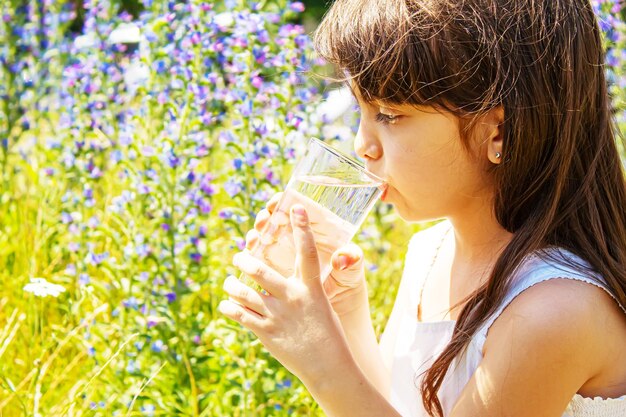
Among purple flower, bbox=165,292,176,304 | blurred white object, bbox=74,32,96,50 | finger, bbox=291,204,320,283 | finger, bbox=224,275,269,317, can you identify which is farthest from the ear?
blurred white object, bbox=74,32,96,50

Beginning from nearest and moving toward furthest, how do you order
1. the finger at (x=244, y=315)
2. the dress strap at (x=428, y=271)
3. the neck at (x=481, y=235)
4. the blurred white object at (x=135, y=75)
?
the finger at (x=244, y=315) < the neck at (x=481, y=235) < the dress strap at (x=428, y=271) < the blurred white object at (x=135, y=75)

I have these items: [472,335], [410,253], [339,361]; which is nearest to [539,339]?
[472,335]

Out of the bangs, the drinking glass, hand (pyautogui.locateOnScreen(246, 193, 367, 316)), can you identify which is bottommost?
hand (pyautogui.locateOnScreen(246, 193, 367, 316))

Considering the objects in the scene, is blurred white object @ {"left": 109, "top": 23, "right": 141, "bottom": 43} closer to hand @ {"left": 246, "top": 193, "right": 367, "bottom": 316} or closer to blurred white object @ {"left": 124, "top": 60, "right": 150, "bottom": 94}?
blurred white object @ {"left": 124, "top": 60, "right": 150, "bottom": 94}

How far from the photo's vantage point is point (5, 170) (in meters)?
3.74

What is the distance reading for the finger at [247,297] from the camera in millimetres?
1690

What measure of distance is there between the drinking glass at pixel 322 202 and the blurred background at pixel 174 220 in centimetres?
78

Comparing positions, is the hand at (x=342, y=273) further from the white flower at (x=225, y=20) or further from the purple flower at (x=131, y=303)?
the white flower at (x=225, y=20)

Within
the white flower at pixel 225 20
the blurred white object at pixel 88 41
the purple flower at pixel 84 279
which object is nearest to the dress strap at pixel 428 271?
the white flower at pixel 225 20

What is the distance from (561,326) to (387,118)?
A: 20.1 inches

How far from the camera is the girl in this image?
5.42ft

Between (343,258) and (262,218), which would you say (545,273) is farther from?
(262,218)

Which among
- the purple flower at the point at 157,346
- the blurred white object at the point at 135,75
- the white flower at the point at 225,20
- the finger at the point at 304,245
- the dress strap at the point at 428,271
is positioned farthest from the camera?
the blurred white object at the point at 135,75

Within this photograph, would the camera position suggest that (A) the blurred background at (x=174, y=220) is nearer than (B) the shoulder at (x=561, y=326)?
No
